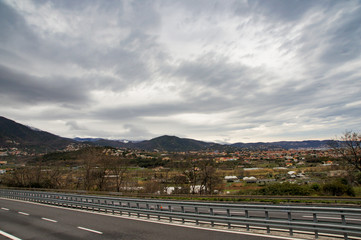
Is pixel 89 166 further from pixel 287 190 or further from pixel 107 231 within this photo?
pixel 107 231

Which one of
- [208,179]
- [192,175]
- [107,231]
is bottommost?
[208,179]

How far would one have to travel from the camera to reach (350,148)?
2898 centimetres

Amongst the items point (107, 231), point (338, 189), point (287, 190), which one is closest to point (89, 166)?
point (287, 190)

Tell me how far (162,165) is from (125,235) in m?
102

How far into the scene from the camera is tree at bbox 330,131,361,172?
2808 cm

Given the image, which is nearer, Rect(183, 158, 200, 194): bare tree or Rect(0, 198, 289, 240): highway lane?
Rect(0, 198, 289, 240): highway lane

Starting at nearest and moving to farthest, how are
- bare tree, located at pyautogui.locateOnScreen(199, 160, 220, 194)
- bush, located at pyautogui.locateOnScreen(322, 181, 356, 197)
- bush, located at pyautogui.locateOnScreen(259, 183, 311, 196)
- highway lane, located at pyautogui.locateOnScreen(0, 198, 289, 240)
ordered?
highway lane, located at pyautogui.locateOnScreen(0, 198, 289, 240) → bush, located at pyautogui.locateOnScreen(322, 181, 356, 197) → bush, located at pyautogui.locateOnScreen(259, 183, 311, 196) → bare tree, located at pyautogui.locateOnScreen(199, 160, 220, 194)

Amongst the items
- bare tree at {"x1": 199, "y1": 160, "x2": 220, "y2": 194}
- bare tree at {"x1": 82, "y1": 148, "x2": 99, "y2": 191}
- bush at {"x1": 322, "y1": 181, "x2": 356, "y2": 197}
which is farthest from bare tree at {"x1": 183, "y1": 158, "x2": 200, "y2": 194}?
bush at {"x1": 322, "y1": 181, "x2": 356, "y2": 197}

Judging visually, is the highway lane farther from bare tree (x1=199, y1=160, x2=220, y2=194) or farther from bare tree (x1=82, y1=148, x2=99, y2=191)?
bare tree (x1=199, y1=160, x2=220, y2=194)

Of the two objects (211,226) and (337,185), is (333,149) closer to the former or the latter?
(337,185)

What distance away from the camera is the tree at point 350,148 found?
92.1 feet

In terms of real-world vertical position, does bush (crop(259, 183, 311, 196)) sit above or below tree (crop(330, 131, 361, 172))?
below

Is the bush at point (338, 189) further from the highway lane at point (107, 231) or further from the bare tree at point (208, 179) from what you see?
the highway lane at point (107, 231)

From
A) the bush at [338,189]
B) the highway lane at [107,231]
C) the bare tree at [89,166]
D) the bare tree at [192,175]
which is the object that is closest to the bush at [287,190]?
the bush at [338,189]
